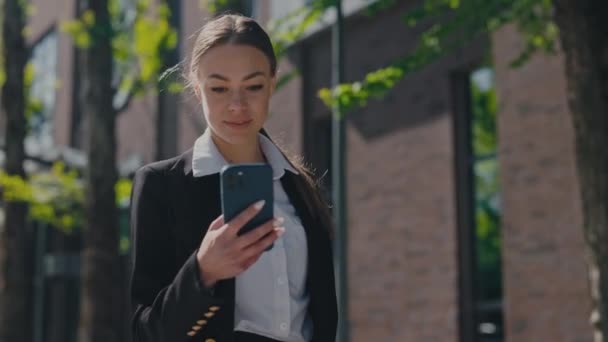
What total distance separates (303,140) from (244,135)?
15861mm

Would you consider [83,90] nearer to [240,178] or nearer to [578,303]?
[578,303]

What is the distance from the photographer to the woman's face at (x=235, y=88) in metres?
2.26

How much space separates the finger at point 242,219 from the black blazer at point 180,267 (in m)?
0.15

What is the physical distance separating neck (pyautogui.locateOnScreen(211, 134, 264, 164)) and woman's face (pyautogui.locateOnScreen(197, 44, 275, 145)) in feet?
0.22

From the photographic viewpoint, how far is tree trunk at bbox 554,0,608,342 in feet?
22.6

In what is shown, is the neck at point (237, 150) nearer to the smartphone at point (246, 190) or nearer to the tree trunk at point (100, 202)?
the smartphone at point (246, 190)

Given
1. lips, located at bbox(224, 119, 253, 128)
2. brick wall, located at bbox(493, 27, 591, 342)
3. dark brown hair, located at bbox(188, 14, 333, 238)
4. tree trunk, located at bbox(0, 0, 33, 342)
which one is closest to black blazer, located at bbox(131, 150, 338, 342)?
lips, located at bbox(224, 119, 253, 128)

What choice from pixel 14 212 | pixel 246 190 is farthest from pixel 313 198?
pixel 14 212

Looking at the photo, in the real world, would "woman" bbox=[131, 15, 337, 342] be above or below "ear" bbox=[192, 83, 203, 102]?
below

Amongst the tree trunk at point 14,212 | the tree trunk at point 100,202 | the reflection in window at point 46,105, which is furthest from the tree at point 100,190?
the reflection in window at point 46,105

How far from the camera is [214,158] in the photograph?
238 cm

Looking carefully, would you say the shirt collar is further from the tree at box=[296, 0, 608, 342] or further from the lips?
the tree at box=[296, 0, 608, 342]

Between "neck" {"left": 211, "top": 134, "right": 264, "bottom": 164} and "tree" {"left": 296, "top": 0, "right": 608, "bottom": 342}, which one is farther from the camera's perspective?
"tree" {"left": 296, "top": 0, "right": 608, "bottom": 342}

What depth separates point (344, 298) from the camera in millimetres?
10258
